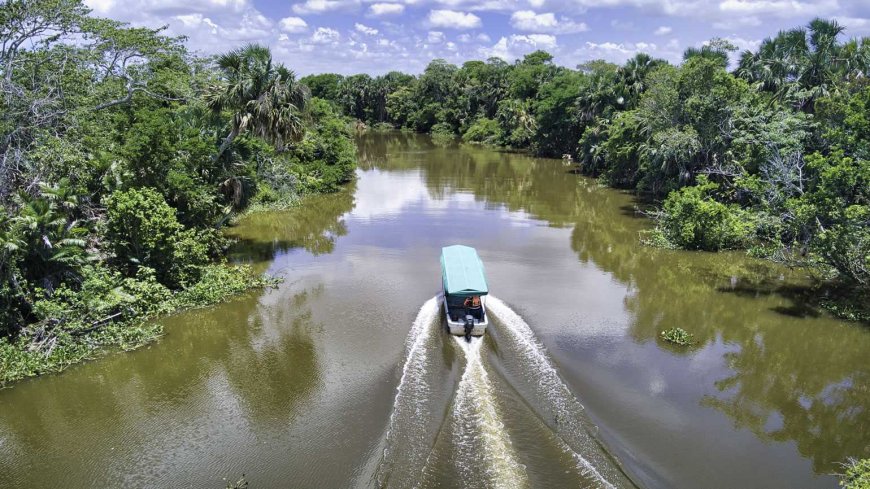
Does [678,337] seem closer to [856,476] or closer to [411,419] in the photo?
[856,476]

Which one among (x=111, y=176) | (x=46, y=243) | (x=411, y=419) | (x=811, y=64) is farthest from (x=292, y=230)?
(x=811, y=64)

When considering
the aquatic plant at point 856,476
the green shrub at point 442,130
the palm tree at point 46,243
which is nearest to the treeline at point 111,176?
the palm tree at point 46,243

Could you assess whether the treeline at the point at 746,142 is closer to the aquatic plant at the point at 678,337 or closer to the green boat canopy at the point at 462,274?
the aquatic plant at the point at 678,337

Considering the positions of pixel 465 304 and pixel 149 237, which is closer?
pixel 465 304

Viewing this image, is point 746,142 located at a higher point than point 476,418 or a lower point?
higher

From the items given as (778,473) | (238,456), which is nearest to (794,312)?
(778,473)
